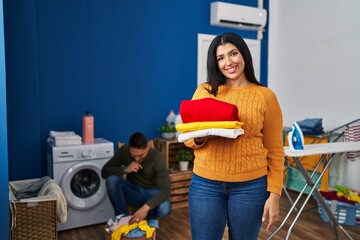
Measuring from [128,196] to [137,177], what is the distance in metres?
0.17

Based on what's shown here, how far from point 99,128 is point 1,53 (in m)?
1.73

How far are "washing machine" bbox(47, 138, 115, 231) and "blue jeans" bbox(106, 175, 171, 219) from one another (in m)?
0.22

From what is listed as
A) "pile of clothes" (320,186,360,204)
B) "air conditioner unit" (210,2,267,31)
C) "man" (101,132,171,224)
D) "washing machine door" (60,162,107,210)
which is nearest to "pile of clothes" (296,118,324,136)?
"pile of clothes" (320,186,360,204)

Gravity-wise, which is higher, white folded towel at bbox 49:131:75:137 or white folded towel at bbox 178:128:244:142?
white folded towel at bbox 178:128:244:142

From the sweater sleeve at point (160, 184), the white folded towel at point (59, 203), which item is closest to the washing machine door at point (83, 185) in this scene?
the white folded towel at point (59, 203)

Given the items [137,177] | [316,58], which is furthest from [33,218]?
[316,58]

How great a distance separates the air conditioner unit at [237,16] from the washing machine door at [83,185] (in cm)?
233

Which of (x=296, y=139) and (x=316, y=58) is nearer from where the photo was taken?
(x=296, y=139)

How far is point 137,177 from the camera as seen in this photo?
2977 mm

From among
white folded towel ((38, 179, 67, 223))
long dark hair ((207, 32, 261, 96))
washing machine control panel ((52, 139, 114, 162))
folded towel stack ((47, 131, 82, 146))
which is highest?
long dark hair ((207, 32, 261, 96))

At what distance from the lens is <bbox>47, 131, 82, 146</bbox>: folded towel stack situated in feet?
9.82

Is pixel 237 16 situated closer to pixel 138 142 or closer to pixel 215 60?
pixel 138 142

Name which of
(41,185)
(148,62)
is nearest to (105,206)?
(41,185)

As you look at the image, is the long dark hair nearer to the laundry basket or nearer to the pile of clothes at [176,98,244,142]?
the pile of clothes at [176,98,244,142]
